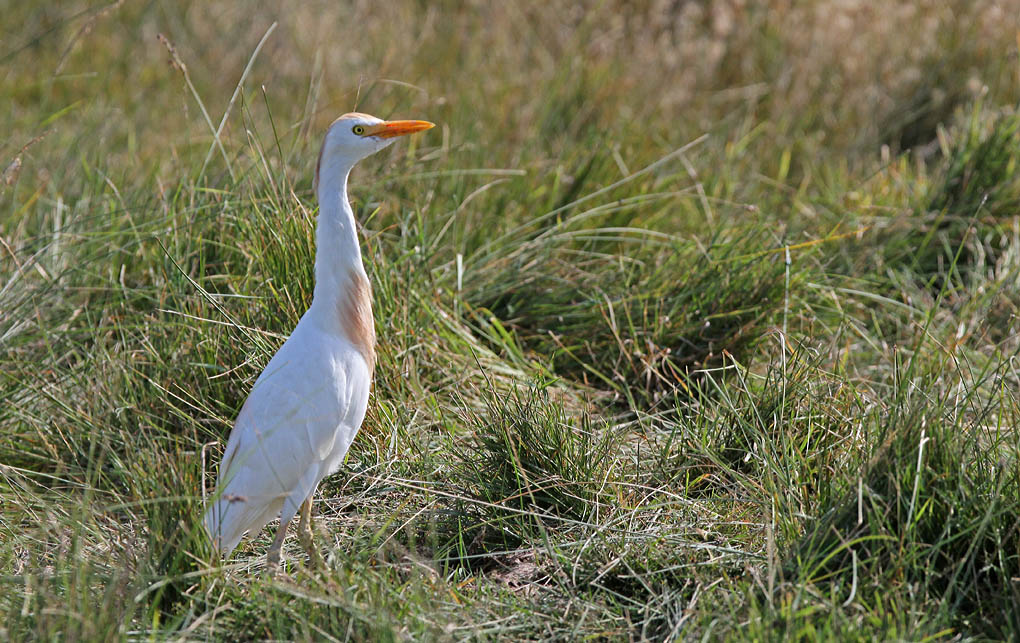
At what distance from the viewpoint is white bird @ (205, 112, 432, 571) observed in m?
2.65

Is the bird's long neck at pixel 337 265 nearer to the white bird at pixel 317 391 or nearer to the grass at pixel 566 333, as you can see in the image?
the white bird at pixel 317 391

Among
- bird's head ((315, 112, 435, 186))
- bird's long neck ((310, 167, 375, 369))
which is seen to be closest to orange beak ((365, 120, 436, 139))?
bird's head ((315, 112, 435, 186))

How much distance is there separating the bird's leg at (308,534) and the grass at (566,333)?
69 mm

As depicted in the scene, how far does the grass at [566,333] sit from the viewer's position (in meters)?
2.37

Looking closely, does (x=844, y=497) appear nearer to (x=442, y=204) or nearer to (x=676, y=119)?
(x=442, y=204)

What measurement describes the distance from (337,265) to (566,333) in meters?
1.24

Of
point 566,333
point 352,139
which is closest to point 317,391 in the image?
point 352,139

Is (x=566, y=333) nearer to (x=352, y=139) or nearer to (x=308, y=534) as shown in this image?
(x=352, y=139)

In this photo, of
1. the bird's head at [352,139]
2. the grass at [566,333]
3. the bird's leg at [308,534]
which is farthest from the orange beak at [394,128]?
the bird's leg at [308,534]

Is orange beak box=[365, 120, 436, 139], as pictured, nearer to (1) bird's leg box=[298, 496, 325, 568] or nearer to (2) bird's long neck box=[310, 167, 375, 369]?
(2) bird's long neck box=[310, 167, 375, 369]

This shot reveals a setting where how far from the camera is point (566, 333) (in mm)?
3801

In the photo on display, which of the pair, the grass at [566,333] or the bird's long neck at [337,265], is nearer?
the grass at [566,333]

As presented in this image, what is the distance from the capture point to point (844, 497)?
2426mm

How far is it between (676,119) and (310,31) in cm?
243
